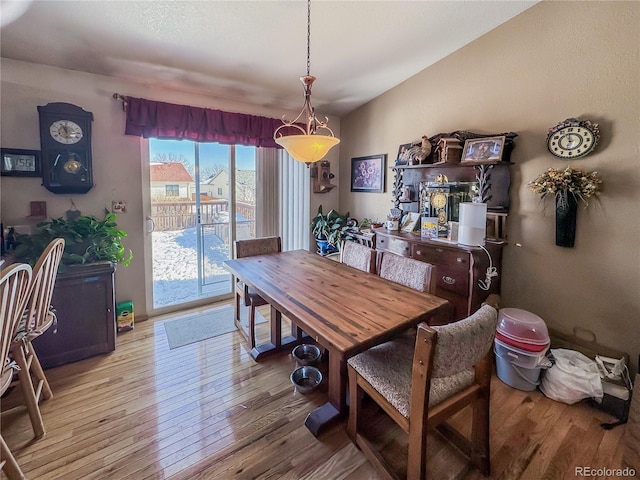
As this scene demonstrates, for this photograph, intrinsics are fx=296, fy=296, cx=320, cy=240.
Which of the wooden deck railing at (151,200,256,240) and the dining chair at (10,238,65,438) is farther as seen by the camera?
the wooden deck railing at (151,200,256,240)

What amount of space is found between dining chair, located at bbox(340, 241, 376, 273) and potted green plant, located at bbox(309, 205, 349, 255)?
3.73 feet

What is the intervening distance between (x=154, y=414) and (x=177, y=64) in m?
2.68

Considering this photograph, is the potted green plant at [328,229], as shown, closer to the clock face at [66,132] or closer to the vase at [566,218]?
the vase at [566,218]

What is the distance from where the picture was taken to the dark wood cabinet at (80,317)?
221cm

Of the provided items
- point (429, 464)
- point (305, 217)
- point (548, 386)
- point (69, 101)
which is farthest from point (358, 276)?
point (69, 101)

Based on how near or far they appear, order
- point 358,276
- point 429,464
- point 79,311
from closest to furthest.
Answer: point 429,464
point 358,276
point 79,311

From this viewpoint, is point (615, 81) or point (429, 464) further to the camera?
point (615, 81)

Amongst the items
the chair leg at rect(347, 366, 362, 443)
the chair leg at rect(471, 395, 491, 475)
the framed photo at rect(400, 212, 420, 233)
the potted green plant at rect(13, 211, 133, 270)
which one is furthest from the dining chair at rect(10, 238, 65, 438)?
the framed photo at rect(400, 212, 420, 233)

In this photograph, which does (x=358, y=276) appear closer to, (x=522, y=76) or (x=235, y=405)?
(x=235, y=405)

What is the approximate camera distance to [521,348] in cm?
202

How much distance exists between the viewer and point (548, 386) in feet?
6.51

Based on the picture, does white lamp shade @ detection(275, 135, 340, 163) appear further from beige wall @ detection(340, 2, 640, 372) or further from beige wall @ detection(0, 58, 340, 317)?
beige wall @ detection(340, 2, 640, 372)

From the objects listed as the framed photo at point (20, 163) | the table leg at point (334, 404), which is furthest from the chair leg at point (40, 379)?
the table leg at point (334, 404)

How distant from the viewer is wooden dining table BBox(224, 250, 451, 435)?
1323 mm
